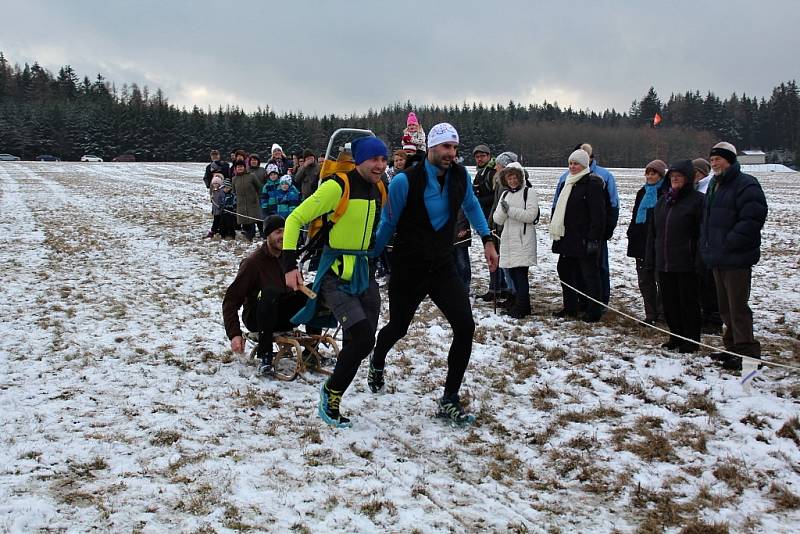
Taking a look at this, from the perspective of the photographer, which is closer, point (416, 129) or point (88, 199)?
point (416, 129)

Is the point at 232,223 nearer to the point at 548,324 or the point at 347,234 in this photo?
the point at 548,324

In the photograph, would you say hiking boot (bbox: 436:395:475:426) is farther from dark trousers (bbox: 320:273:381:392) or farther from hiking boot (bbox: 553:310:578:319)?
hiking boot (bbox: 553:310:578:319)

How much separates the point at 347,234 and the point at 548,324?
398 cm

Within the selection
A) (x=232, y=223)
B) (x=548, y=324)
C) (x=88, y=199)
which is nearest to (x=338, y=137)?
(x=548, y=324)

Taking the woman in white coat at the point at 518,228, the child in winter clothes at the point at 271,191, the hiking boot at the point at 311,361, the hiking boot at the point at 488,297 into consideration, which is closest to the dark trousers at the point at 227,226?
the child in winter clothes at the point at 271,191

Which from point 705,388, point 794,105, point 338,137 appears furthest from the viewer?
point 794,105

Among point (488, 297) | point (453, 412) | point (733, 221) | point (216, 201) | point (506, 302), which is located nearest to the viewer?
point (453, 412)

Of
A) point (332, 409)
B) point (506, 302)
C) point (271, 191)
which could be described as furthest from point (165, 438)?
point (271, 191)

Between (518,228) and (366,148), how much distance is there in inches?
160

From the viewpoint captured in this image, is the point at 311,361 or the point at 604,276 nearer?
the point at 311,361

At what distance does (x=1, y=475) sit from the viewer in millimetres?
3803

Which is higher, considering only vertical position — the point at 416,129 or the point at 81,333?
the point at 416,129

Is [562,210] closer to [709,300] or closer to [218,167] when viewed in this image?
[709,300]

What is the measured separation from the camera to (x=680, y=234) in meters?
6.36
